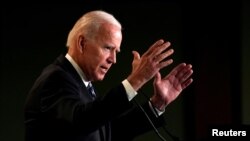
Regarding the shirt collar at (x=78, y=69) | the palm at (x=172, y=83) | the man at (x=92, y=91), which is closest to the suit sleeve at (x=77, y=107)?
the man at (x=92, y=91)

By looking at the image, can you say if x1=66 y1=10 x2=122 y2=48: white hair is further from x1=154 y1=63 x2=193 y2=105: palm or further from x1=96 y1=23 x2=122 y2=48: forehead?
x1=154 y1=63 x2=193 y2=105: palm

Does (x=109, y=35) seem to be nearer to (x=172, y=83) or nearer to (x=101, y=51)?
(x=101, y=51)

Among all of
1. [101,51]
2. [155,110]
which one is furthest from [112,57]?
[155,110]

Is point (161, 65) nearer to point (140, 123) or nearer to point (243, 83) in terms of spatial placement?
point (140, 123)

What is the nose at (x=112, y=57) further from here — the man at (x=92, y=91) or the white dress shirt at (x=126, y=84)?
the white dress shirt at (x=126, y=84)

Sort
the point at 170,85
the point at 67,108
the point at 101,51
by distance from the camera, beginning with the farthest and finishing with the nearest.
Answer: the point at 170,85 → the point at 101,51 → the point at 67,108

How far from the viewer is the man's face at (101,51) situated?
4.80 feet

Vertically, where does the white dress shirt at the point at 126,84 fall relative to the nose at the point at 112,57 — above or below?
below

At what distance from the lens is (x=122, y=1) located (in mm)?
3414

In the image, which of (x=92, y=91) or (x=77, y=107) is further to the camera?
(x=92, y=91)

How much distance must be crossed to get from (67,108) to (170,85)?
1.34 feet

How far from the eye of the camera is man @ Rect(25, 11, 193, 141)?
131cm

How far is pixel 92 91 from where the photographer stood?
1.55m

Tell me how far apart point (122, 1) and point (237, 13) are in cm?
77
